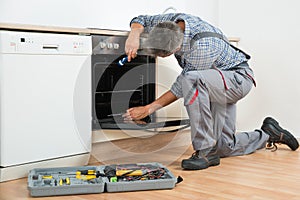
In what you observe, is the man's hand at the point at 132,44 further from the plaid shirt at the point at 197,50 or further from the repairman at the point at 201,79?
the plaid shirt at the point at 197,50

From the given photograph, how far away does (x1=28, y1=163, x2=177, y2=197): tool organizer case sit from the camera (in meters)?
2.08

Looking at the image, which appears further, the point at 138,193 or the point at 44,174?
the point at 44,174

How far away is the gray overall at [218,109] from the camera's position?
8.54ft

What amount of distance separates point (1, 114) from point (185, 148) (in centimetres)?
132

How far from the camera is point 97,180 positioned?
218 cm

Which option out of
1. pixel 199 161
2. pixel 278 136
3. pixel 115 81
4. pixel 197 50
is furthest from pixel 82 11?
pixel 278 136

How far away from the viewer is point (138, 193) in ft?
6.91

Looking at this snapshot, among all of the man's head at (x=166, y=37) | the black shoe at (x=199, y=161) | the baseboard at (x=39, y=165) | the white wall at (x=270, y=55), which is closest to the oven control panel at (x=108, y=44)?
the man's head at (x=166, y=37)

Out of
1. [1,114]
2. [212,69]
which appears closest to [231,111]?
[212,69]

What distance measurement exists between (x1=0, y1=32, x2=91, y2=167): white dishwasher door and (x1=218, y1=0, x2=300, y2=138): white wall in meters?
1.61

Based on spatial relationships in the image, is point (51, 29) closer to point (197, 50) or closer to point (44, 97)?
point (44, 97)

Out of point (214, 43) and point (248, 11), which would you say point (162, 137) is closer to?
point (214, 43)

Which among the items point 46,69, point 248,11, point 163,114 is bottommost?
point 163,114

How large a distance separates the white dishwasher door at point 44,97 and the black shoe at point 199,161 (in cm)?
50
